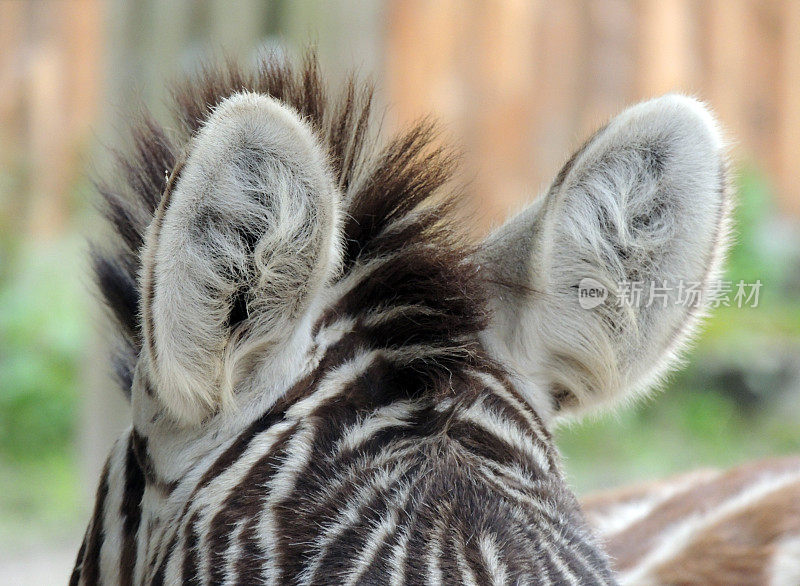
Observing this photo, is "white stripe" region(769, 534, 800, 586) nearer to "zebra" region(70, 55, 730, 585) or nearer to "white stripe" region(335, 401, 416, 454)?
"zebra" region(70, 55, 730, 585)

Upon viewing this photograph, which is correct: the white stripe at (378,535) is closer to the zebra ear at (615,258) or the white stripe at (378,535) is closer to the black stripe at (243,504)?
the black stripe at (243,504)

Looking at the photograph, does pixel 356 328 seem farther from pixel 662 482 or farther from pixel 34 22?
pixel 34 22

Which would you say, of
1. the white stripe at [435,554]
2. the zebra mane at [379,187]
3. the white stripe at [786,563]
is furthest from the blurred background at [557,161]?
the white stripe at [435,554]

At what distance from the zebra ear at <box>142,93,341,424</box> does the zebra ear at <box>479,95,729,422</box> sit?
1.53 feet

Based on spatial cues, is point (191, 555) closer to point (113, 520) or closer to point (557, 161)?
point (113, 520)

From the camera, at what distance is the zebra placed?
1407 millimetres

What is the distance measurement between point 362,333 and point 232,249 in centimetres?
32

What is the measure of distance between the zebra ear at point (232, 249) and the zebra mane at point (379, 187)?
0.16 metres

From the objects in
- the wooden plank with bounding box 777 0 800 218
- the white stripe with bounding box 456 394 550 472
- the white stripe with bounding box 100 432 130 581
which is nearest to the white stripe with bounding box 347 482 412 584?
the white stripe with bounding box 456 394 550 472

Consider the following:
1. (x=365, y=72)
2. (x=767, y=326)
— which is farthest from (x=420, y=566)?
(x=767, y=326)

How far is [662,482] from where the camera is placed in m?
3.45

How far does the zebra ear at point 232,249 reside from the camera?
139cm

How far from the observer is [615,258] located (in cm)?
179

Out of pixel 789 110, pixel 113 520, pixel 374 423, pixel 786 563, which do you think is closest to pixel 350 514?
pixel 374 423
